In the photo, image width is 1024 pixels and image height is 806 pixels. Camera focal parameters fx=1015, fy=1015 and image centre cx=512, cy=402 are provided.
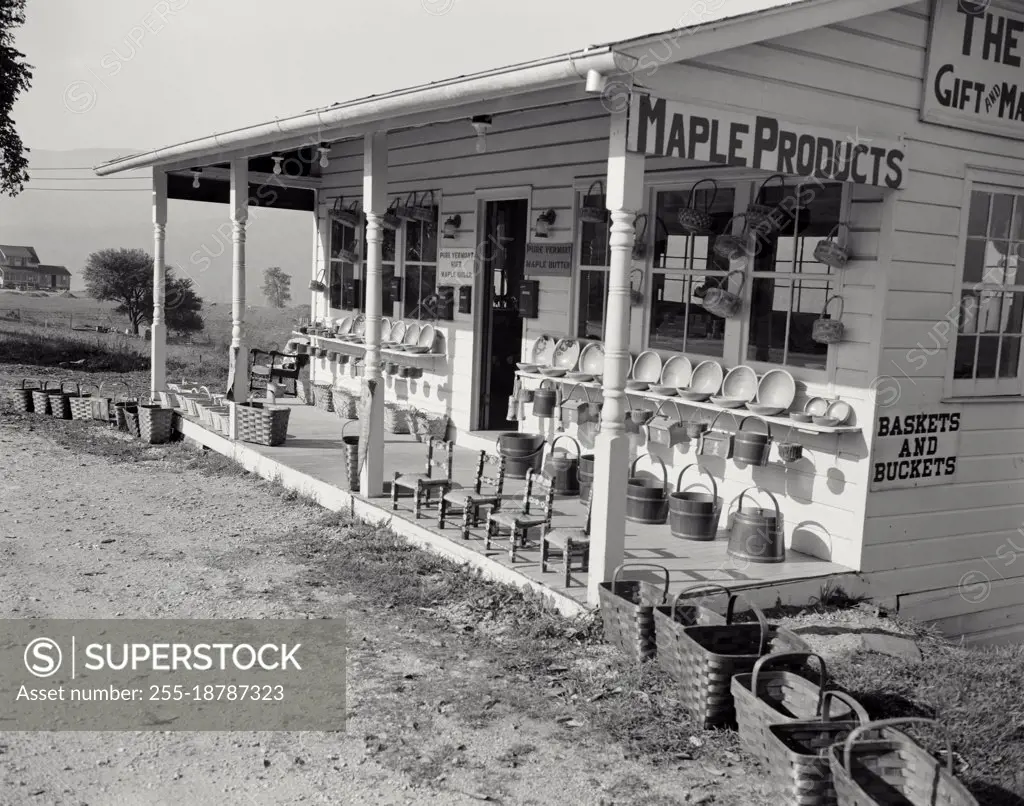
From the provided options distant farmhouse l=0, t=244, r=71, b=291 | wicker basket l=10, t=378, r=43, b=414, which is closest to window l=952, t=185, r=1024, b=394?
wicker basket l=10, t=378, r=43, b=414

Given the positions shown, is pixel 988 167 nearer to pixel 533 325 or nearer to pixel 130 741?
pixel 533 325

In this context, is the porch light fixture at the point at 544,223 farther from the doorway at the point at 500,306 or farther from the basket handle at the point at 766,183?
the basket handle at the point at 766,183

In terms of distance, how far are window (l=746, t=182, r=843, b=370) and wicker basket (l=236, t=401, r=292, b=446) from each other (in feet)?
16.2

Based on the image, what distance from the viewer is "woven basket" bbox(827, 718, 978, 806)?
3.39 m

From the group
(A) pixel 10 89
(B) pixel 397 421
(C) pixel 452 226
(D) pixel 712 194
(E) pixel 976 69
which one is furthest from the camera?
(A) pixel 10 89

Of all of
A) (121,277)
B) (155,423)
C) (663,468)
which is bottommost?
(155,423)

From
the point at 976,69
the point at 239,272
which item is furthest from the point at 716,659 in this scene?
the point at 239,272

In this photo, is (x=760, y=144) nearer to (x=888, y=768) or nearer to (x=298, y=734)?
(x=888, y=768)

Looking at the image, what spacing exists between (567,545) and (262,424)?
5096 millimetres

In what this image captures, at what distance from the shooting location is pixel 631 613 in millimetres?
5082

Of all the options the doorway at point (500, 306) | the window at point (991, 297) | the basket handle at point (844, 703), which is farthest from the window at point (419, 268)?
the basket handle at point (844, 703)

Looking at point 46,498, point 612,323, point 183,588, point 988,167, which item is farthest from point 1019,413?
point 46,498

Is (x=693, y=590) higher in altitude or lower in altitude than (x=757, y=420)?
lower

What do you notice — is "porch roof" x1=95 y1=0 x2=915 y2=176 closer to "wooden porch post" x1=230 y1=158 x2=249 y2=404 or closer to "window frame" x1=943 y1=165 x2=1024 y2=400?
"window frame" x1=943 y1=165 x2=1024 y2=400
